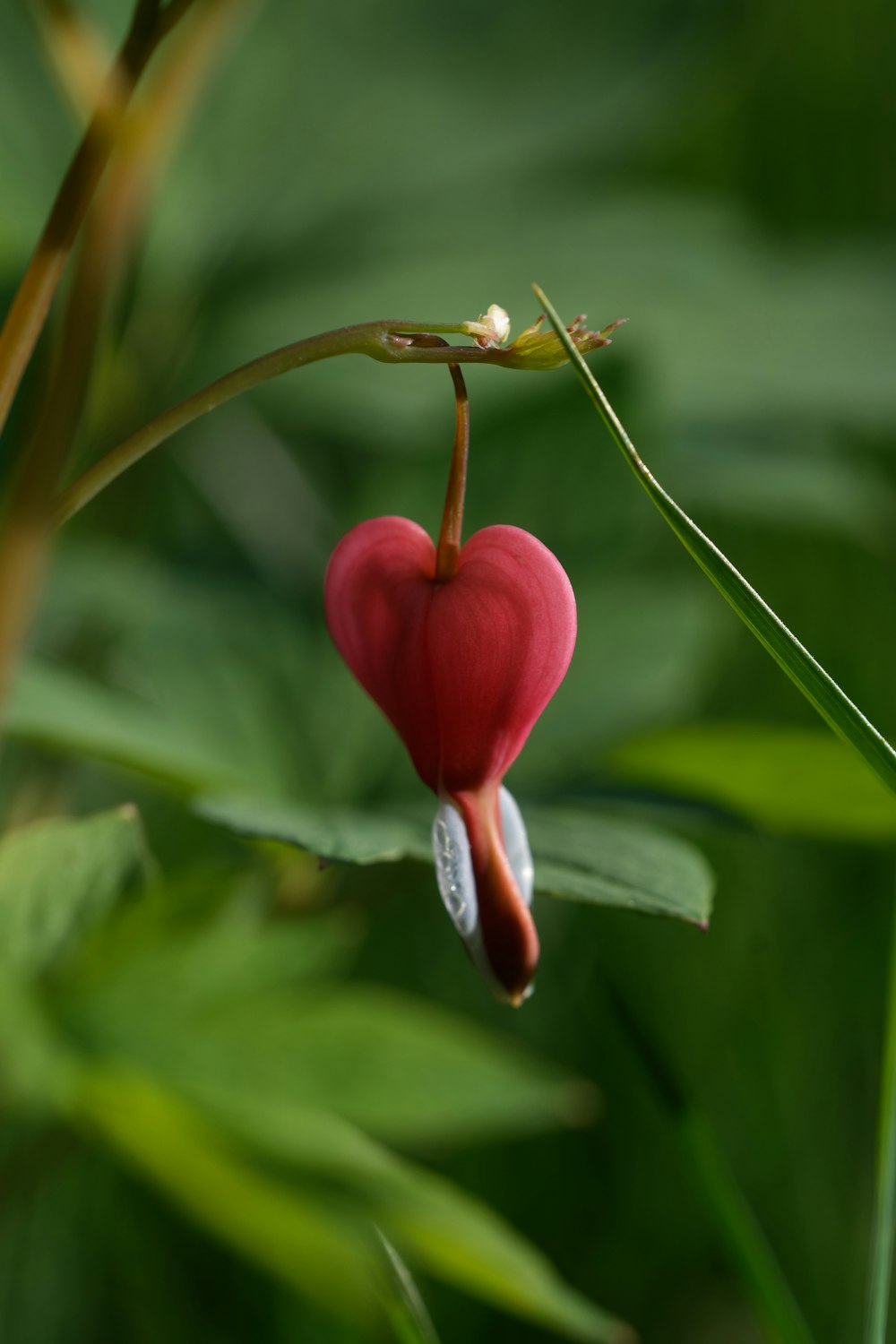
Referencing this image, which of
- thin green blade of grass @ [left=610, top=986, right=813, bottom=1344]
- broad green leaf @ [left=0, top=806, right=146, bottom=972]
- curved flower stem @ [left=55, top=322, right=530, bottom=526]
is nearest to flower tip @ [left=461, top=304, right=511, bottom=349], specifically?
curved flower stem @ [left=55, top=322, right=530, bottom=526]

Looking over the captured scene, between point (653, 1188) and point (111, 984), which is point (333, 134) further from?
point (653, 1188)

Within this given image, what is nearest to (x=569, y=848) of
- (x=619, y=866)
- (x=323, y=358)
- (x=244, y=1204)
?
(x=619, y=866)

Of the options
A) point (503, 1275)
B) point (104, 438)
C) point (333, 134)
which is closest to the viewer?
point (503, 1275)

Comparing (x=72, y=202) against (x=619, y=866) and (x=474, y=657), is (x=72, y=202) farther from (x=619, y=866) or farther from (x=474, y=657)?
(x=619, y=866)

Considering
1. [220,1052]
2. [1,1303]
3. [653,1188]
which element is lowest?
[653,1188]

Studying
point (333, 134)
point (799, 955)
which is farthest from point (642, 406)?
point (799, 955)

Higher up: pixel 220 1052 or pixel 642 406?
pixel 642 406

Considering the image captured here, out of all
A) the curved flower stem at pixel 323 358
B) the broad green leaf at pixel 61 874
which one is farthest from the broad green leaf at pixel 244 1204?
the curved flower stem at pixel 323 358

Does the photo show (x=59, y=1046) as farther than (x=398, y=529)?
Yes
